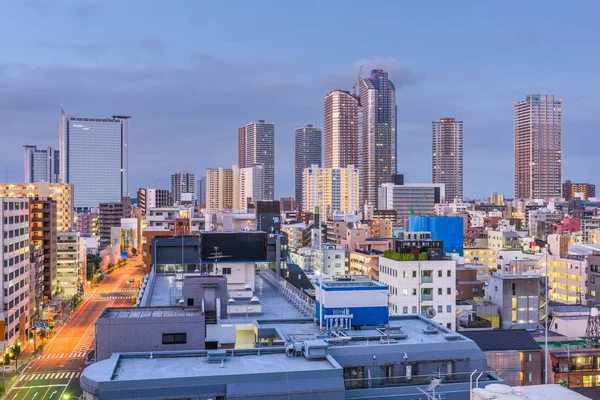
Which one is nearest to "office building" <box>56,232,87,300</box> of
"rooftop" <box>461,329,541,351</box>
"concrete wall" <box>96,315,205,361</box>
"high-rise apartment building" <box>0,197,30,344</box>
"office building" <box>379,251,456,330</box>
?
"high-rise apartment building" <box>0,197,30,344</box>

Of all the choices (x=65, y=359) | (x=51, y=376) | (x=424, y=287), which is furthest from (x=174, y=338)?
(x=65, y=359)

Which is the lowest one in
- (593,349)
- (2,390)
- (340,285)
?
(2,390)

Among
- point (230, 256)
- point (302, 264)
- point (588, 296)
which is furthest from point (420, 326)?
point (302, 264)

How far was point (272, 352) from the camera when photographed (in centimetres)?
2611

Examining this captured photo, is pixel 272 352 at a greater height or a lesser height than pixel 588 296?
greater

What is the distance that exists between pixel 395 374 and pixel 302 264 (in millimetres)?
106670

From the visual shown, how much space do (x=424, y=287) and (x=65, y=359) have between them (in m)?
39.3

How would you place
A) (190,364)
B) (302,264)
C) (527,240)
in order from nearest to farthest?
(190,364), (302,264), (527,240)

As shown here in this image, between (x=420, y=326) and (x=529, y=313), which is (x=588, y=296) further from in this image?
(x=420, y=326)

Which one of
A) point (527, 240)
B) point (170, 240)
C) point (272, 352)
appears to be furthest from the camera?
point (527, 240)

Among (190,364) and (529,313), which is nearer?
(190,364)

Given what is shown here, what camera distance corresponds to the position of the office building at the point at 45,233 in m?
107

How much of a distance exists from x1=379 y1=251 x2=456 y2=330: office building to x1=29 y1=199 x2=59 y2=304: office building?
66.0 m

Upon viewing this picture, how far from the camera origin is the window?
89.6ft
